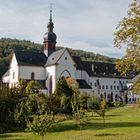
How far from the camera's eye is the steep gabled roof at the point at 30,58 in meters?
85.0

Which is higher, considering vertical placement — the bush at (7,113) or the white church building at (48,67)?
the white church building at (48,67)

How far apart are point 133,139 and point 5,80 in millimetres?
72213

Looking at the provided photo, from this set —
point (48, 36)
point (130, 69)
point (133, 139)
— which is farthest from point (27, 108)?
point (48, 36)

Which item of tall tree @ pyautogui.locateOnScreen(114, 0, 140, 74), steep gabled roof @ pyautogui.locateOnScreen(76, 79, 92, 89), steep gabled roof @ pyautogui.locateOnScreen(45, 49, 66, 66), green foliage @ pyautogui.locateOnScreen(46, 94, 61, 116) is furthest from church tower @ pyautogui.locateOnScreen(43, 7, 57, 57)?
tall tree @ pyautogui.locateOnScreen(114, 0, 140, 74)

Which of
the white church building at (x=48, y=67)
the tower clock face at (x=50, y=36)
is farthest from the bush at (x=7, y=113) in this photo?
the tower clock face at (x=50, y=36)

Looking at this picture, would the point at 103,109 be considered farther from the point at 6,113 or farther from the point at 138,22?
the point at 138,22

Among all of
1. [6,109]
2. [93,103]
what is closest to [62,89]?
[93,103]

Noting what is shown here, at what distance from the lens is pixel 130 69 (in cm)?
2289

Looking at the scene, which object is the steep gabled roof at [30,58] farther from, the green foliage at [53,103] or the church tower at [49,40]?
the green foliage at [53,103]

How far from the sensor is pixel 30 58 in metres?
86.6

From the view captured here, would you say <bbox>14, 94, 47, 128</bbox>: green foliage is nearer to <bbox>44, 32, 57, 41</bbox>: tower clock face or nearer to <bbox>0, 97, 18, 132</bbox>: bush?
<bbox>0, 97, 18, 132</bbox>: bush

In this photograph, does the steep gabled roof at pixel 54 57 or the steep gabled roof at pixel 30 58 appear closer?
the steep gabled roof at pixel 30 58

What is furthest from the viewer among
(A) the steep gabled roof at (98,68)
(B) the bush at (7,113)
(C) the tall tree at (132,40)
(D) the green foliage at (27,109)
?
(A) the steep gabled roof at (98,68)

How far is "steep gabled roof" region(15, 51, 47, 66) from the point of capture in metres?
85.0
